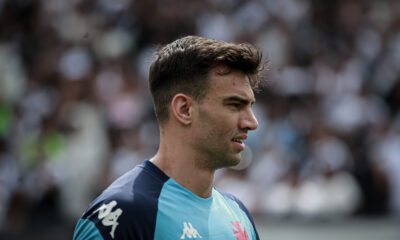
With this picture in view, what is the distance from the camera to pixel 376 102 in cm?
977

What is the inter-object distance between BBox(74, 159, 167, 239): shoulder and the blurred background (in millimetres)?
4852

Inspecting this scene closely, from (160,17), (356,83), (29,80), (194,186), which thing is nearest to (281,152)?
(356,83)

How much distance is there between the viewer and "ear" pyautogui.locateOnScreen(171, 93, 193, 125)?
3314 millimetres

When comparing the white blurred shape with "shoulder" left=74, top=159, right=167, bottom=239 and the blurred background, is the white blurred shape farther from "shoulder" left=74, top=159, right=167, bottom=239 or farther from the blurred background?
"shoulder" left=74, top=159, right=167, bottom=239

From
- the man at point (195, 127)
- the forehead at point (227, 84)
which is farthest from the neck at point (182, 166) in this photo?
the forehead at point (227, 84)

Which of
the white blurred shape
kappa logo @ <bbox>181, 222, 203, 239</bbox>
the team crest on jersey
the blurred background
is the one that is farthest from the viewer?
the white blurred shape

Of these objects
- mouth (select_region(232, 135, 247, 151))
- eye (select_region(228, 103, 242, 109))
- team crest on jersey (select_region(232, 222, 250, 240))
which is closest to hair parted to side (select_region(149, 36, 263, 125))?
eye (select_region(228, 103, 242, 109))

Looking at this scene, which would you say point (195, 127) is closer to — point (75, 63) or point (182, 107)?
point (182, 107)

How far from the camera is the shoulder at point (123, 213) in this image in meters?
2.96

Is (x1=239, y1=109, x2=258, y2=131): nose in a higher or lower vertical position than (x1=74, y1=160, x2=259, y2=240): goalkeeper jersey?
higher

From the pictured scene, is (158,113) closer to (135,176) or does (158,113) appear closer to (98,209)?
(135,176)

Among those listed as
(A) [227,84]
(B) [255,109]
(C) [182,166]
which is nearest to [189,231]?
(C) [182,166]

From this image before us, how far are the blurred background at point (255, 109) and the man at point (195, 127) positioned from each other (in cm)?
454

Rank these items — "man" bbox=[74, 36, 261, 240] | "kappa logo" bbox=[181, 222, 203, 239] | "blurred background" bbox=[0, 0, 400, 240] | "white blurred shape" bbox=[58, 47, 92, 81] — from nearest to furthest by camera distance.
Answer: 1. "kappa logo" bbox=[181, 222, 203, 239]
2. "man" bbox=[74, 36, 261, 240]
3. "blurred background" bbox=[0, 0, 400, 240]
4. "white blurred shape" bbox=[58, 47, 92, 81]
